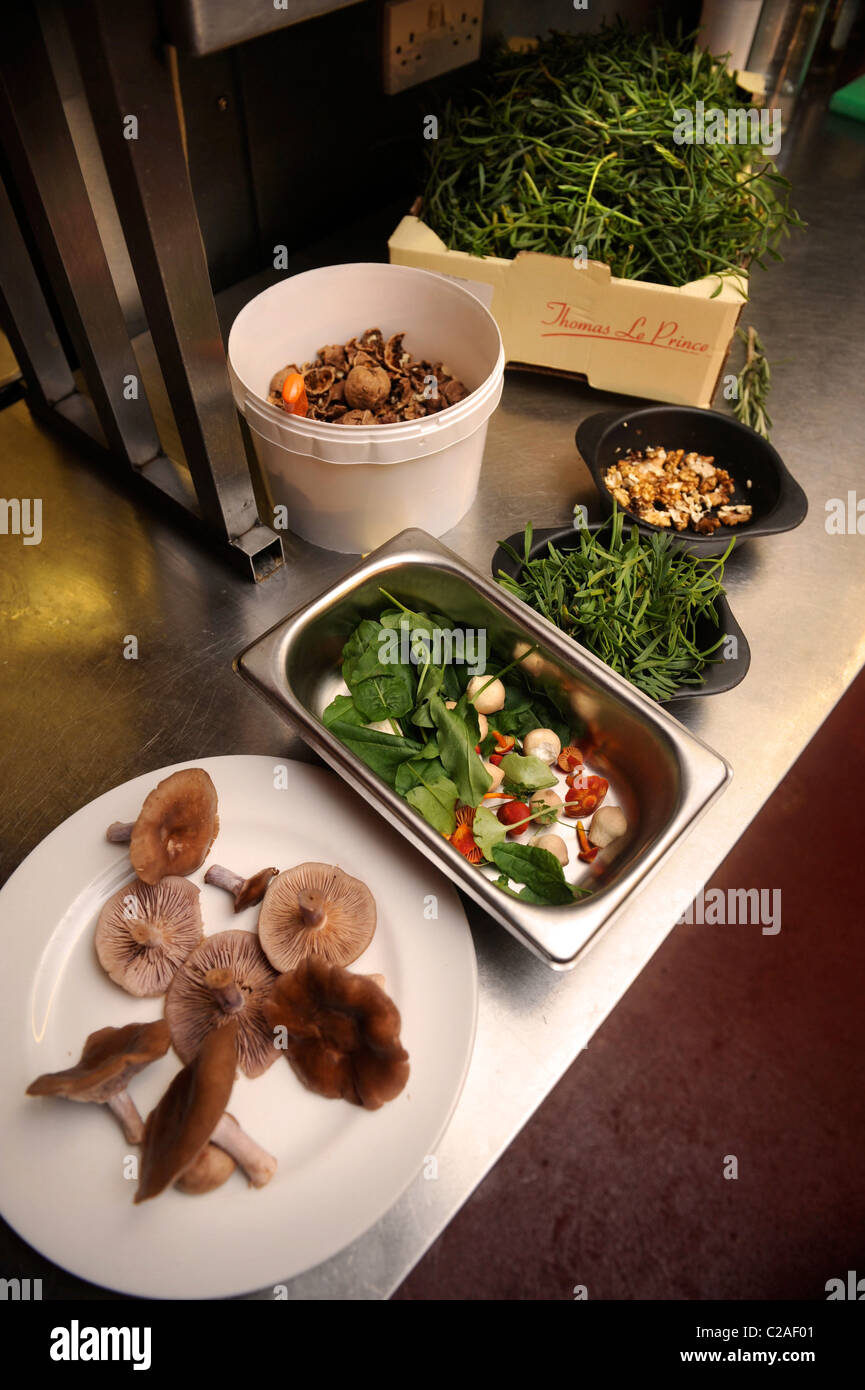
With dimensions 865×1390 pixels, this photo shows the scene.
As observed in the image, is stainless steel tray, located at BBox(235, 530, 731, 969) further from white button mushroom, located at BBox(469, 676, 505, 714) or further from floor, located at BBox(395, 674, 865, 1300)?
floor, located at BBox(395, 674, 865, 1300)

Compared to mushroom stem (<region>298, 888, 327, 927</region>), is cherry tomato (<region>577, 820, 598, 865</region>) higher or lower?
lower

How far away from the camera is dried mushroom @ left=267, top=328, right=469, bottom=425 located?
0.99 metres

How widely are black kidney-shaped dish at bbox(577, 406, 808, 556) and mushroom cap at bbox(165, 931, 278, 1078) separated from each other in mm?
595

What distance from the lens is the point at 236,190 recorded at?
4.00 feet

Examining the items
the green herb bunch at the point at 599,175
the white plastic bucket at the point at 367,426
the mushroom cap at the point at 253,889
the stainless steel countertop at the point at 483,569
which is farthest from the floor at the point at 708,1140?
the green herb bunch at the point at 599,175

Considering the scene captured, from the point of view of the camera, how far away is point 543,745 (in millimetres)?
841

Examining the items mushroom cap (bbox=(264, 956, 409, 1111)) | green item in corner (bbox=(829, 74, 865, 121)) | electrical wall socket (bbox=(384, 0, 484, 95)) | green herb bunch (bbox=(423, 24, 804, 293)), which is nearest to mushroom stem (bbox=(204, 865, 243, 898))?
mushroom cap (bbox=(264, 956, 409, 1111))

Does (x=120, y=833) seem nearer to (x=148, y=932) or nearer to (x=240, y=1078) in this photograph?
(x=148, y=932)

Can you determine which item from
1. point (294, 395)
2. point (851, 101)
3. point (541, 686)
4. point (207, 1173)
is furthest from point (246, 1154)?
point (851, 101)

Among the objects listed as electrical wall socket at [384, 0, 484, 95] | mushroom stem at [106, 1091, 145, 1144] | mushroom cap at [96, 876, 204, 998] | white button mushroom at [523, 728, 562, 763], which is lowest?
mushroom stem at [106, 1091, 145, 1144]

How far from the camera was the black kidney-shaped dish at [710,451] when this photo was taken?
94 cm

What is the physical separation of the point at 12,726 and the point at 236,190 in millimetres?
835
